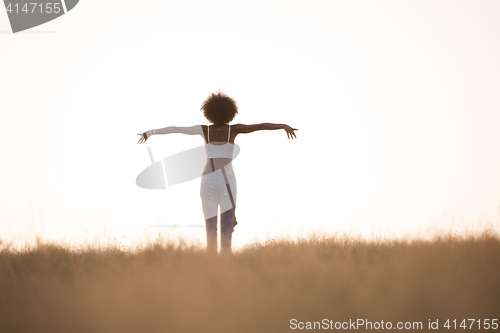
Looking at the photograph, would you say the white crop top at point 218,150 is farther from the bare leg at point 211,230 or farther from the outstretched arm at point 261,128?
the bare leg at point 211,230

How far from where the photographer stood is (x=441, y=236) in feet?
Result: 21.7

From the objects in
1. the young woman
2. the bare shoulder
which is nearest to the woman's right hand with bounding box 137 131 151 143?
the young woman

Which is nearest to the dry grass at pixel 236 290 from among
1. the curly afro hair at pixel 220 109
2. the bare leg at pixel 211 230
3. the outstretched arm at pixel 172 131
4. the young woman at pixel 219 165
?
the bare leg at pixel 211 230

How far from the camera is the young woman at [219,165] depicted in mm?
5973

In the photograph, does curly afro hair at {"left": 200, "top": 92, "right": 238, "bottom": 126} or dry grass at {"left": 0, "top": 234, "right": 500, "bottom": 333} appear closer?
dry grass at {"left": 0, "top": 234, "right": 500, "bottom": 333}

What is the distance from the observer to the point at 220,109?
610 centimetres

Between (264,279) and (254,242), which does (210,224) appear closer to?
(254,242)

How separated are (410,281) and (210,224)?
277 centimetres

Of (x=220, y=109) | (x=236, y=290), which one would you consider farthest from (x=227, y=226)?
→ (x=236, y=290)

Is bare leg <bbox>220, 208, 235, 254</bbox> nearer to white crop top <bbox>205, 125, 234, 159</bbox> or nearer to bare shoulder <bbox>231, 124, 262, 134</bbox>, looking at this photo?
white crop top <bbox>205, 125, 234, 159</bbox>

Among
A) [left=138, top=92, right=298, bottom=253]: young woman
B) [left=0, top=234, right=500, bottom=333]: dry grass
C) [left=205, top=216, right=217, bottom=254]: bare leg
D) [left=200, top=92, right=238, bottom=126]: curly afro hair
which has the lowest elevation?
[left=0, top=234, right=500, bottom=333]: dry grass

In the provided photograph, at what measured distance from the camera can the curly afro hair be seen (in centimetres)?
610

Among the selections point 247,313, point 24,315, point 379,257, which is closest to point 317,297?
point 247,313

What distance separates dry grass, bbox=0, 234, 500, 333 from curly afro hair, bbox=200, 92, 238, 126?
184cm
